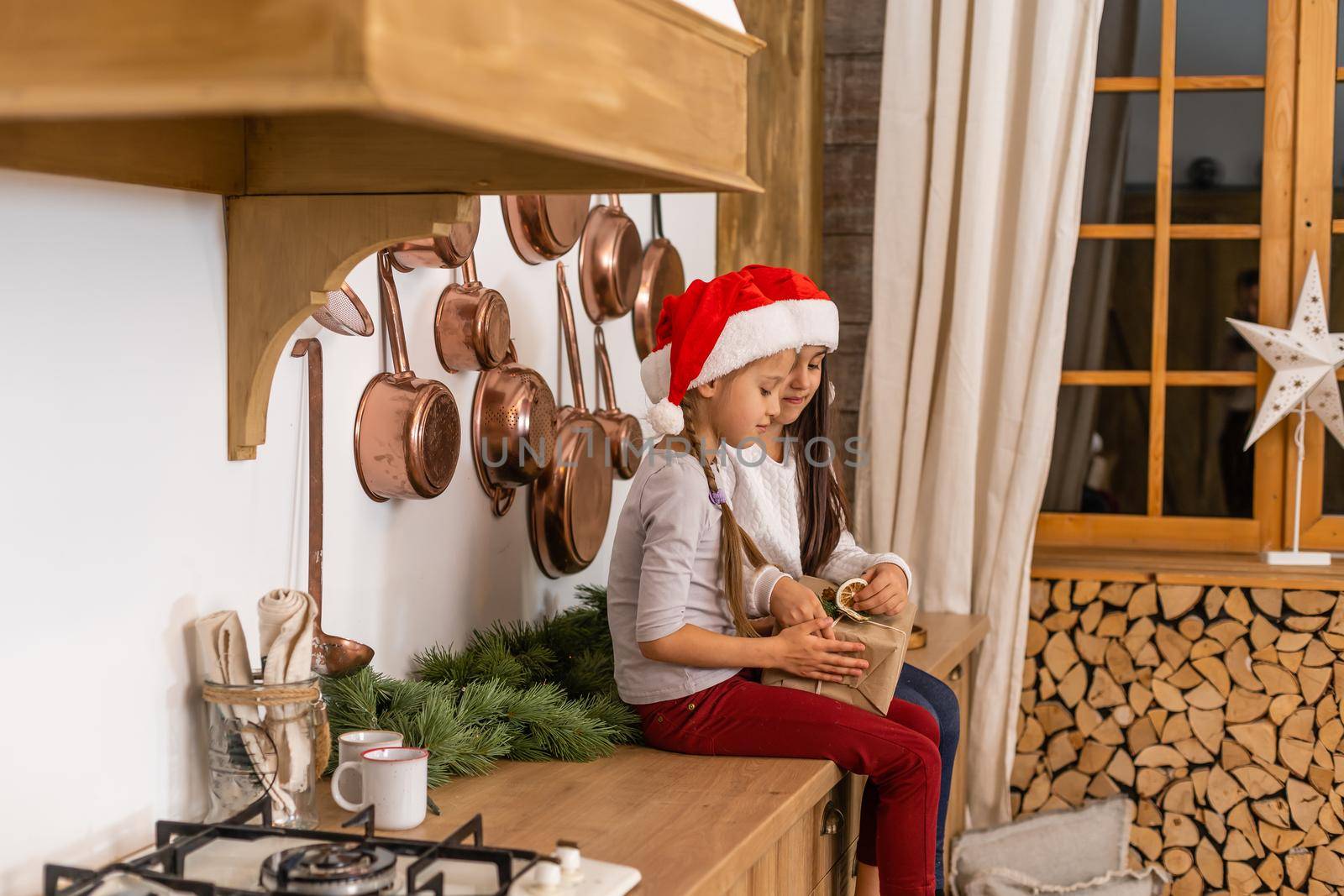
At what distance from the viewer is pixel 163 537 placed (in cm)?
126

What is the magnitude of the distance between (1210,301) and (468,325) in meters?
1.82

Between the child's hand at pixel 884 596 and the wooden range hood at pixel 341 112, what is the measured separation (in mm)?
692

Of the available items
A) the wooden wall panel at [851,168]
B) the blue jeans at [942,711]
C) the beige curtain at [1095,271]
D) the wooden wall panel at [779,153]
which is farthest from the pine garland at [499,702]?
the beige curtain at [1095,271]

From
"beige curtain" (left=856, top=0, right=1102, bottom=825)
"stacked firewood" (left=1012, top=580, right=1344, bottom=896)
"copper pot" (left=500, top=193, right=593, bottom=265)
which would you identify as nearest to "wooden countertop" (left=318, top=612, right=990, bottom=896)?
"copper pot" (left=500, top=193, right=593, bottom=265)

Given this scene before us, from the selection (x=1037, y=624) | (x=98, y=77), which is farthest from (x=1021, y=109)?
(x=98, y=77)

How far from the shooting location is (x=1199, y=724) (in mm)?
2607

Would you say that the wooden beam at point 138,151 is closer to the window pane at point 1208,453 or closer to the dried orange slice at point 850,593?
the dried orange slice at point 850,593

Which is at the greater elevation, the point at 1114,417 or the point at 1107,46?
the point at 1107,46

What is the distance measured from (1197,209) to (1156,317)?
0.26m

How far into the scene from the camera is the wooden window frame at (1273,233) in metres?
2.76

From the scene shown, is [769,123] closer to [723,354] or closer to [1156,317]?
[1156,317]

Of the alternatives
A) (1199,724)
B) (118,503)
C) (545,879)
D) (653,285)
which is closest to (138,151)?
(118,503)

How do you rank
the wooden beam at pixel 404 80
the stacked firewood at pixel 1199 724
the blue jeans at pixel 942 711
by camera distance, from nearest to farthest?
the wooden beam at pixel 404 80, the blue jeans at pixel 942 711, the stacked firewood at pixel 1199 724

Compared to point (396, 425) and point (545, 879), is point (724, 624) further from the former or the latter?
point (545, 879)
